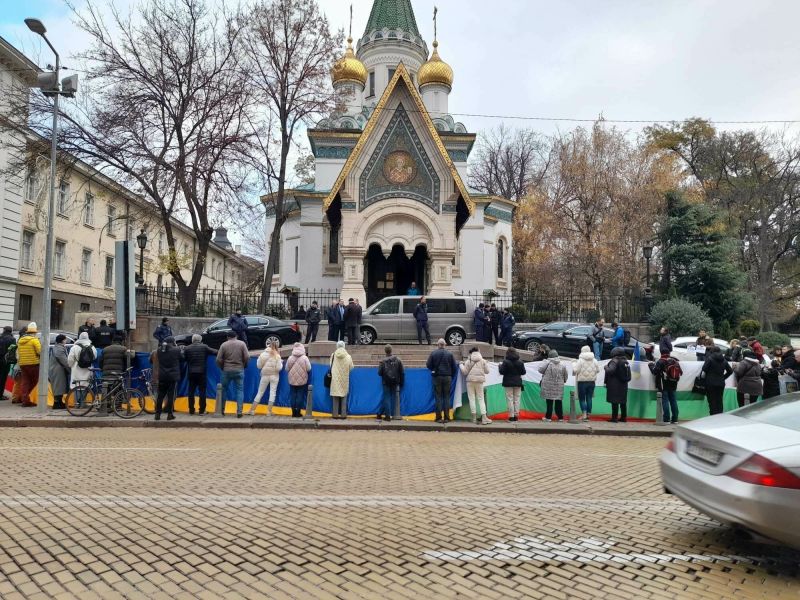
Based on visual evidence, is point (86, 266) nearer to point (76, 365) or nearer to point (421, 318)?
point (76, 365)

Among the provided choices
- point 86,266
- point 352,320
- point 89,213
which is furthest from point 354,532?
point 89,213

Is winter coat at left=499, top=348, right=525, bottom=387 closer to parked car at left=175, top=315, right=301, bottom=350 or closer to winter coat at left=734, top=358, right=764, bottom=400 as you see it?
winter coat at left=734, top=358, right=764, bottom=400

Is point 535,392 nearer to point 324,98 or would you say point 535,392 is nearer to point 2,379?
point 2,379

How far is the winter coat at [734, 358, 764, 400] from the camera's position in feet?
42.8

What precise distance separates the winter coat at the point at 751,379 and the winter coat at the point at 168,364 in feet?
41.7

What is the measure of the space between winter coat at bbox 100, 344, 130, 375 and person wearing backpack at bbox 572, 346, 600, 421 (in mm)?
10524

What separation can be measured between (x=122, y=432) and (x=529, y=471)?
795 cm

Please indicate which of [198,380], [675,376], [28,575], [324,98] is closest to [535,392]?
[675,376]

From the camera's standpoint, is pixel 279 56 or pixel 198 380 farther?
pixel 279 56

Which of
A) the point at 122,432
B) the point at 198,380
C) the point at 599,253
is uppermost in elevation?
the point at 599,253

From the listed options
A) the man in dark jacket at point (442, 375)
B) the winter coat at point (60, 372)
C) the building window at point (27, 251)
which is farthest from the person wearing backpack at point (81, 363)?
the building window at point (27, 251)

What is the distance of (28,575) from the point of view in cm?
396

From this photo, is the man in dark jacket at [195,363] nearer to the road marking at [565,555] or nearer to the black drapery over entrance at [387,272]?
the road marking at [565,555]

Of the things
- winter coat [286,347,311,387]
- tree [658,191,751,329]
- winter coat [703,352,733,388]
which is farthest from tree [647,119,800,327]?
winter coat [286,347,311,387]
